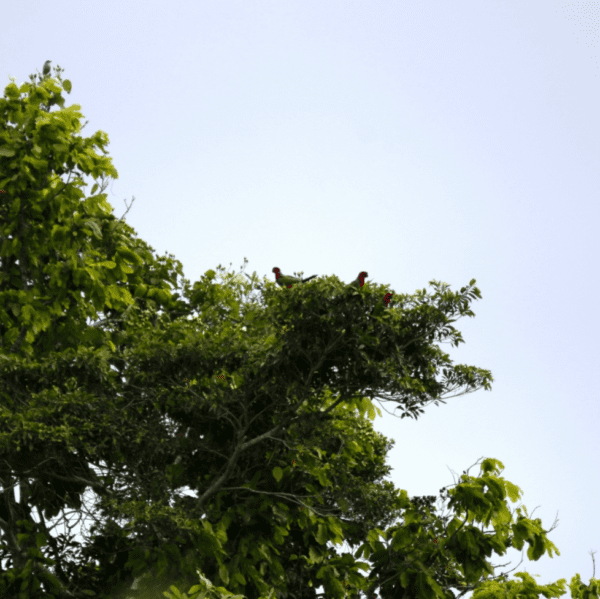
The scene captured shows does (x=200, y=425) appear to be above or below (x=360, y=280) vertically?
below

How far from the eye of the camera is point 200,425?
33.8 ft

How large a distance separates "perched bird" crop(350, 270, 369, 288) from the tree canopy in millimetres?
168

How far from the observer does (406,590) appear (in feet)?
32.7

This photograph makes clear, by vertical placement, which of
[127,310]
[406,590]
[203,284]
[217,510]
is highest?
[203,284]

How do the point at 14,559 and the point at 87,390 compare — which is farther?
the point at 14,559

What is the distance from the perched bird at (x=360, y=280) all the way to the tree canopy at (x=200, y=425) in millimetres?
168

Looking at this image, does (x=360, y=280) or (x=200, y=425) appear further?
(x=200, y=425)

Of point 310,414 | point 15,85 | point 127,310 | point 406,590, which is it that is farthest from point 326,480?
point 15,85

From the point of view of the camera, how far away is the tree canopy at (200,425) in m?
8.80

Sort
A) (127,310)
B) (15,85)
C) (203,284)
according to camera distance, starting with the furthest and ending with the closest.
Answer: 1. (203,284)
2. (127,310)
3. (15,85)

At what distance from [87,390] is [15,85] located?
4875 millimetres

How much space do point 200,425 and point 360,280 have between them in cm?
346

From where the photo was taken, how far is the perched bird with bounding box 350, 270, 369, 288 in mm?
8461

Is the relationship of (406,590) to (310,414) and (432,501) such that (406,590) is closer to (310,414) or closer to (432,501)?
(432,501)
